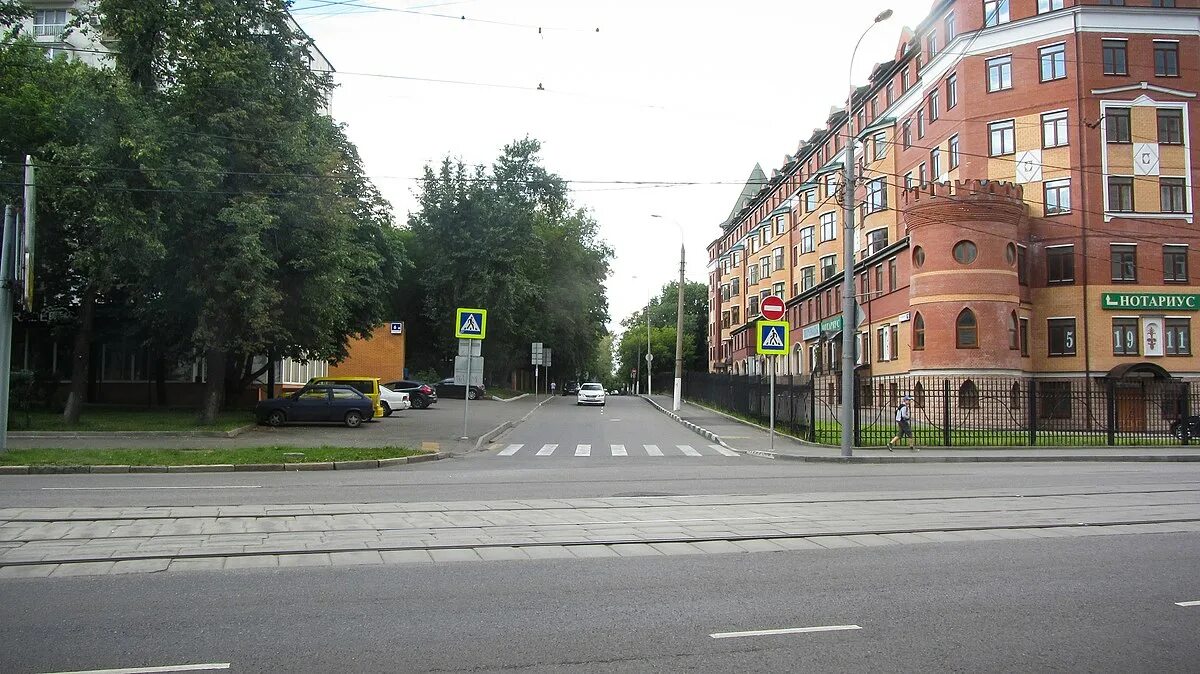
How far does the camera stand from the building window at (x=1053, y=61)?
1559 inches

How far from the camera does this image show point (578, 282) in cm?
6844

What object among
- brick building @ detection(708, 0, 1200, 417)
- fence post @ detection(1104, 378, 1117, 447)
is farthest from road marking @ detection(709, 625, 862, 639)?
brick building @ detection(708, 0, 1200, 417)

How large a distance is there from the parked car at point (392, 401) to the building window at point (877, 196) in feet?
94.0

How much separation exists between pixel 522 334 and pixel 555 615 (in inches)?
2133

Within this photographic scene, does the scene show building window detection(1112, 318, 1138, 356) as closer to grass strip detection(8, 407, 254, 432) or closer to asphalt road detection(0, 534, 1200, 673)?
asphalt road detection(0, 534, 1200, 673)

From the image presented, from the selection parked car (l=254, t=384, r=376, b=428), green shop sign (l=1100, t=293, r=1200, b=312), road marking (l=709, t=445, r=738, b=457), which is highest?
green shop sign (l=1100, t=293, r=1200, b=312)

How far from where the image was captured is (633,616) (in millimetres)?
6305

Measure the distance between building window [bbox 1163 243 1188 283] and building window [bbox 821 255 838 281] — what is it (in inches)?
842

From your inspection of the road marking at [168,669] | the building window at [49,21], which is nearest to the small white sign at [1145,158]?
the road marking at [168,669]

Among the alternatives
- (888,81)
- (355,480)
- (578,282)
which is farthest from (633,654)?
(578,282)

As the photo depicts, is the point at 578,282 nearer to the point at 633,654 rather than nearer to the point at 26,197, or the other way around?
the point at 26,197

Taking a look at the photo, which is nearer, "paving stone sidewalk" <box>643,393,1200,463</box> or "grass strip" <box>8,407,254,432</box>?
"paving stone sidewalk" <box>643,393,1200,463</box>

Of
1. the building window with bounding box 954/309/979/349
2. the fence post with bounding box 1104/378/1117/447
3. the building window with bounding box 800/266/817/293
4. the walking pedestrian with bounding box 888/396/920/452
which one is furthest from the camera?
the building window with bounding box 800/266/817/293

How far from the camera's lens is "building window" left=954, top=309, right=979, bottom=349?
36656 millimetres
